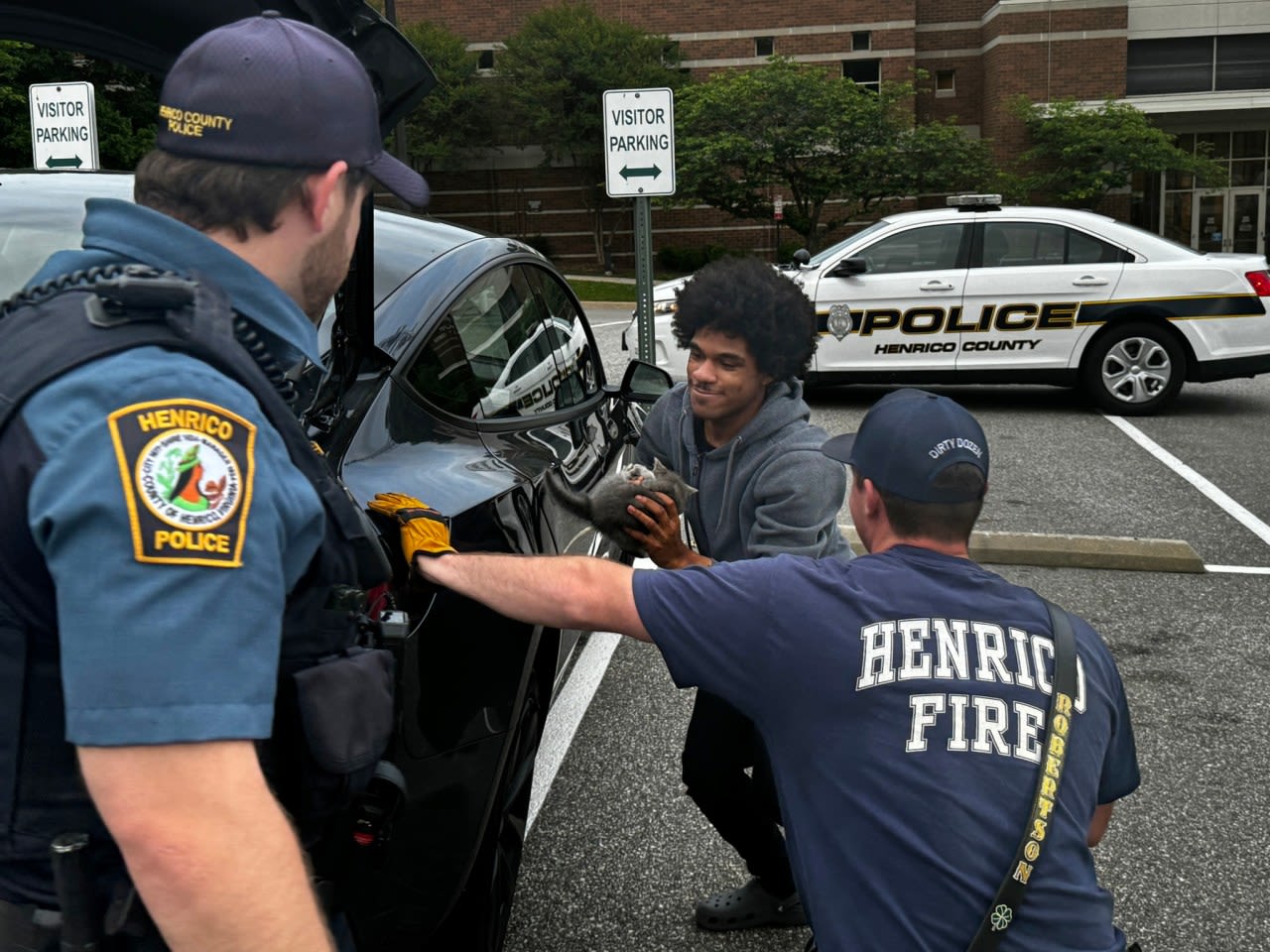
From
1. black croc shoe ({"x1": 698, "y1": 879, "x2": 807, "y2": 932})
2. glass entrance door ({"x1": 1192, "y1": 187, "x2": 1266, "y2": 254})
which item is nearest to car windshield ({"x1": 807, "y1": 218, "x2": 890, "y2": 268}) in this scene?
black croc shoe ({"x1": 698, "y1": 879, "x2": 807, "y2": 932})

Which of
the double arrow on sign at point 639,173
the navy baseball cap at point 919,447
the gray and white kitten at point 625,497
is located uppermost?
the double arrow on sign at point 639,173

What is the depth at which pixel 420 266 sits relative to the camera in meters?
3.08

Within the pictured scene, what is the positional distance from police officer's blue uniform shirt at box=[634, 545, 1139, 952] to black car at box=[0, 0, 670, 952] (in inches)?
20.0

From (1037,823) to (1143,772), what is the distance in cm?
246

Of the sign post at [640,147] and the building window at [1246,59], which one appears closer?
the sign post at [640,147]

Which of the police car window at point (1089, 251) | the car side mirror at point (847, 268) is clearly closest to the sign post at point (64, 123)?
the car side mirror at point (847, 268)

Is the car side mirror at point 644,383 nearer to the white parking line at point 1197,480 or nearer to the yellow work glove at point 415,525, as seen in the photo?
the yellow work glove at point 415,525

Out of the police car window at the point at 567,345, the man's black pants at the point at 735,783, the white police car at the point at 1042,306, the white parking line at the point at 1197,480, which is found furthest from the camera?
the white police car at the point at 1042,306

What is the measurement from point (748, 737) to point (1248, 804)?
1863mm

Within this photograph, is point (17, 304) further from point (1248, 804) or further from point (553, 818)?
point (1248, 804)

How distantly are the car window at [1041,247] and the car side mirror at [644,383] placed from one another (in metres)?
7.08

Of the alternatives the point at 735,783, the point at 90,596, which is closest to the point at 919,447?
the point at 735,783

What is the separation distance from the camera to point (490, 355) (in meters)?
3.34

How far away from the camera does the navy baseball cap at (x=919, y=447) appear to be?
205cm
